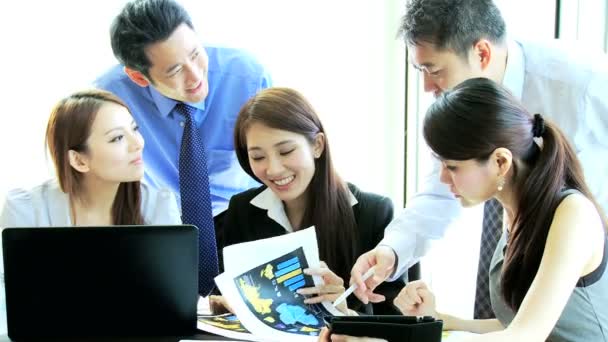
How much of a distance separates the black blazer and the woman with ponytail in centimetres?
54

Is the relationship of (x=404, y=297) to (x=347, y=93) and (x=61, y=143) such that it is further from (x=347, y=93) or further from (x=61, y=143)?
(x=347, y=93)

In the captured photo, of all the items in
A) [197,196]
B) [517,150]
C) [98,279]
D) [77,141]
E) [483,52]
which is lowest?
[197,196]

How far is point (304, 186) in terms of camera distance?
201cm

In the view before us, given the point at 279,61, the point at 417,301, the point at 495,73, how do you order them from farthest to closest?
the point at 279,61 → the point at 495,73 → the point at 417,301

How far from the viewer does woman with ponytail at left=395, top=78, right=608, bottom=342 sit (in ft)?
4.36

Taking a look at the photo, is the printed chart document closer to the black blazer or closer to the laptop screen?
the laptop screen

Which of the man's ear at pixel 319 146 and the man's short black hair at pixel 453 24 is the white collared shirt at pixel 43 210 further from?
the man's short black hair at pixel 453 24

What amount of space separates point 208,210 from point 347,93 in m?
1.22

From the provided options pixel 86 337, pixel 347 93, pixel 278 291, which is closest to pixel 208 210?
pixel 278 291

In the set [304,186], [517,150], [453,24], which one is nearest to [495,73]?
[453,24]

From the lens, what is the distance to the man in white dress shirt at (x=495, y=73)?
1.71 m

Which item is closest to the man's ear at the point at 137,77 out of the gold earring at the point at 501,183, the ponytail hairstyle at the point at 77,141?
the ponytail hairstyle at the point at 77,141

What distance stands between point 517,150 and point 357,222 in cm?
72

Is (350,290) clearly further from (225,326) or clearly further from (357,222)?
(357,222)
